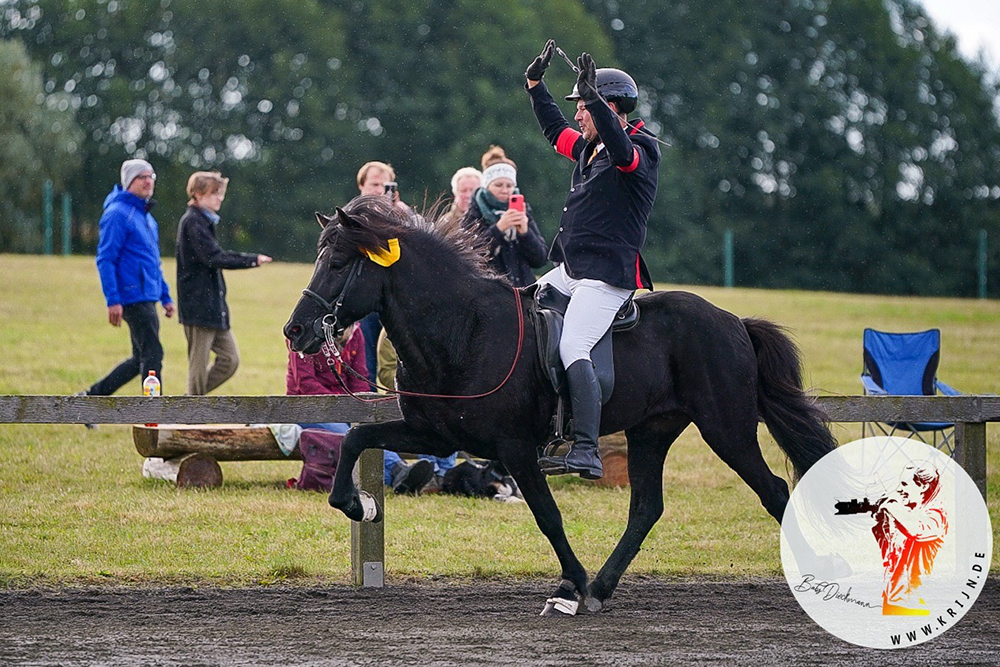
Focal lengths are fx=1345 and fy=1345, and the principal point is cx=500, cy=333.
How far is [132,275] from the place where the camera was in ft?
37.7

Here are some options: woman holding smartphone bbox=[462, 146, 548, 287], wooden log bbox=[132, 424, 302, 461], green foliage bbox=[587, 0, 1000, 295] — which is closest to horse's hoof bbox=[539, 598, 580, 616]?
woman holding smartphone bbox=[462, 146, 548, 287]

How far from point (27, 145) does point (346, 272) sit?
40.3 meters

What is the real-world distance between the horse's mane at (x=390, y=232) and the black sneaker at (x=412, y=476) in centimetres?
313

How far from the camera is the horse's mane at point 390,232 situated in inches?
247

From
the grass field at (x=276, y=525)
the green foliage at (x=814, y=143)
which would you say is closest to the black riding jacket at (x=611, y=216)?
the grass field at (x=276, y=525)

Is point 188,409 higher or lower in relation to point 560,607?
higher

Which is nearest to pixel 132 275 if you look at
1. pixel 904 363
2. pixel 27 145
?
pixel 904 363

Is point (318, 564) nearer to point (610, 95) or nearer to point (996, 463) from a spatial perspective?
point (610, 95)

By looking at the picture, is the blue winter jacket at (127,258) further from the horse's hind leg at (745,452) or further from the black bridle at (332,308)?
the horse's hind leg at (745,452)

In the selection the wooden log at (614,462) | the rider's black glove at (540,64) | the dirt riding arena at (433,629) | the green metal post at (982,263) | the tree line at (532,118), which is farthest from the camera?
the tree line at (532,118)

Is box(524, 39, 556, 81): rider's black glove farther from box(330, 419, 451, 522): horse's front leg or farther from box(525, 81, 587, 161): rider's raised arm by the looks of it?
box(330, 419, 451, 522): horse's front leg

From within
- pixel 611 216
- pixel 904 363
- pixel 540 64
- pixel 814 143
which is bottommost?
pixel 904 363

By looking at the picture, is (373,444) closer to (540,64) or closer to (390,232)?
(390,232)

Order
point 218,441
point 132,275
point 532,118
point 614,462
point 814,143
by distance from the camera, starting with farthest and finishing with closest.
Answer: point 814,143, point 532,118, point 132,275, point 614,462, point 218,441
